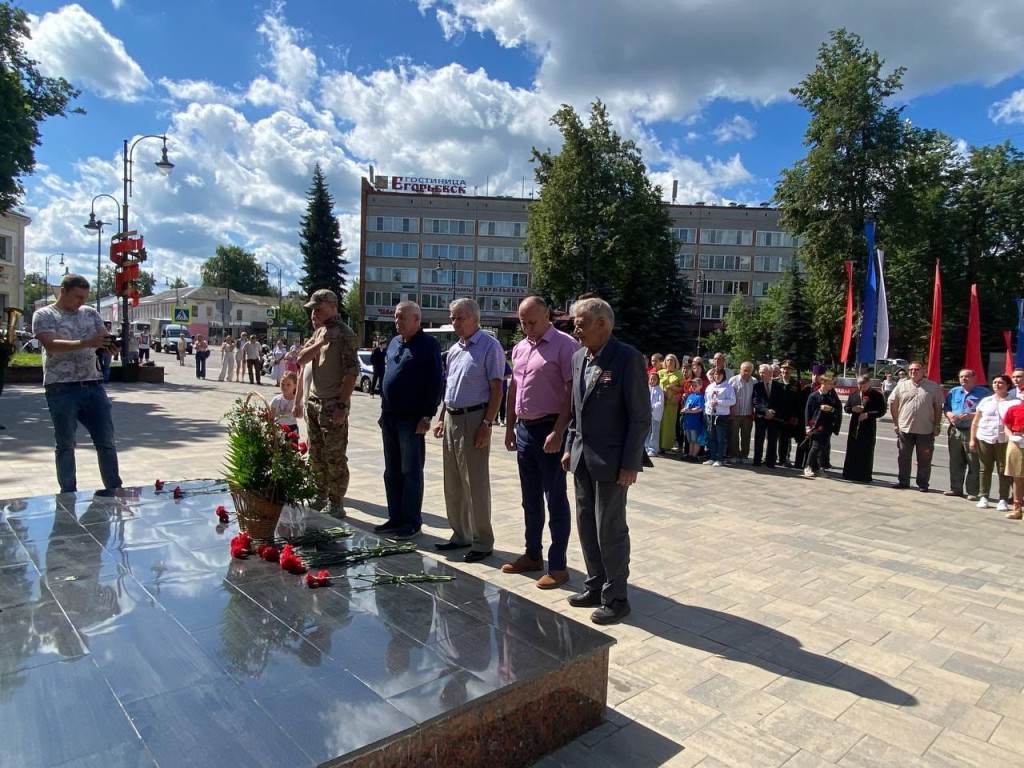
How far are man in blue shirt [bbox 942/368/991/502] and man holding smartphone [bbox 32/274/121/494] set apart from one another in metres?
9.66

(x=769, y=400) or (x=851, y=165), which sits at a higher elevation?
(x=851, y=165)

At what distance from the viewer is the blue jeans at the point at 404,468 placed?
17.2 ft

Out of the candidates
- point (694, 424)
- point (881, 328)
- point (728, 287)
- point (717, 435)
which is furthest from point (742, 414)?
point (728, 287)

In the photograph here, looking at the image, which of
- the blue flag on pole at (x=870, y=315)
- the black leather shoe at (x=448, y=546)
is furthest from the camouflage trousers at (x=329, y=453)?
the blue flag on pole at (x=870, y=315)

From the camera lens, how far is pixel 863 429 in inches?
372

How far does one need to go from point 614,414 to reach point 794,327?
46147 millimetres

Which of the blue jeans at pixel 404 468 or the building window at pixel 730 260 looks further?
the building window at pixel 730 260

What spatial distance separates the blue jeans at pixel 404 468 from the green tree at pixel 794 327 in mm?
43792

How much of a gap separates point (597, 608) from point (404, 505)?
1.99 metres

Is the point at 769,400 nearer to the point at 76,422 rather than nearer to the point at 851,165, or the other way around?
the point at 76,422

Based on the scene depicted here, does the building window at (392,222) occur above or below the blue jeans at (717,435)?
above

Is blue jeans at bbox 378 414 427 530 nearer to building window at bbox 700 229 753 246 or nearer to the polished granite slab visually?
the polished granite slab

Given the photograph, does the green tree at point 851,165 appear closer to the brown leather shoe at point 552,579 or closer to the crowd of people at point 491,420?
the crowd of people at point 491,420

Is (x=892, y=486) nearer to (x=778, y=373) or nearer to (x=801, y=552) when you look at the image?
(x=778, y=373)
